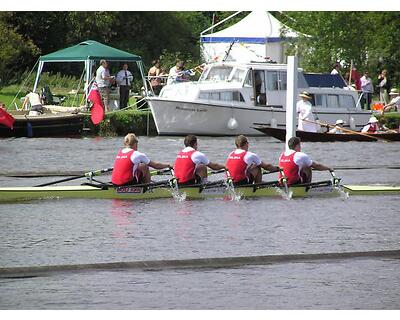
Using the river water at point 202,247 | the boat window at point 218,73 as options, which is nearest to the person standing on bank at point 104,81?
the boat window at point 218,73

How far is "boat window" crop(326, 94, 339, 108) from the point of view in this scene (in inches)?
1340

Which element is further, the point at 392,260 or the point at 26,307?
the point at 392,260

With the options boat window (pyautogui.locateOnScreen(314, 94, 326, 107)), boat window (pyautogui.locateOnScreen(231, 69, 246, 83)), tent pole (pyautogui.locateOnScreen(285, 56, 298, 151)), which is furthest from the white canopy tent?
tent pole (pyautogui.locateOnScreen(285, 56, 298, 151))

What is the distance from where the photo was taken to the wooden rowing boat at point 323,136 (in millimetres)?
30156

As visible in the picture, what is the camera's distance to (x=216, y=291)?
12789 millimetres

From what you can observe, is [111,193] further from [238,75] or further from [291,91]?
[238,75]

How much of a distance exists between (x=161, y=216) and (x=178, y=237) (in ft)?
6.01

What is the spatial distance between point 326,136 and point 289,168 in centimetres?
1096

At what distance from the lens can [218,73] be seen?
33938 mm

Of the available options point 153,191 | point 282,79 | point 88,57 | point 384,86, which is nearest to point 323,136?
point 282,79

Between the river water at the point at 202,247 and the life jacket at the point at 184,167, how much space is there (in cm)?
45
